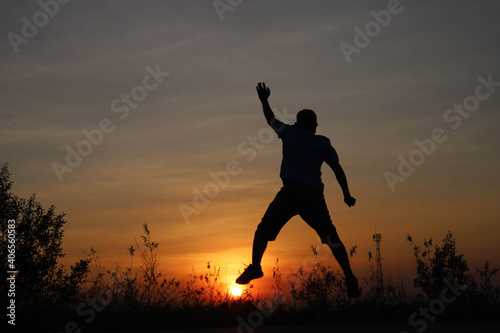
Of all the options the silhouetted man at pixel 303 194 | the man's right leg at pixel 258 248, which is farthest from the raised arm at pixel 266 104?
the man's right leg at pixel 258 248

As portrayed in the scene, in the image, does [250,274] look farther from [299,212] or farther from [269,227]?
[299,212]

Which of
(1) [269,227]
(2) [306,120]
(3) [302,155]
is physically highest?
(2) [306,120]

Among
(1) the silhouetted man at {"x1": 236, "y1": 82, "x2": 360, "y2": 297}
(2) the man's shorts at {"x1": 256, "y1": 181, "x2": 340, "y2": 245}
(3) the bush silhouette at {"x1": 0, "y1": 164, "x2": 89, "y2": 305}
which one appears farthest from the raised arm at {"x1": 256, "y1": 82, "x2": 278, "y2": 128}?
(3) the bush silhouette at {"x1": 0, "y1": 164, "x2": 89, "y2": 305}

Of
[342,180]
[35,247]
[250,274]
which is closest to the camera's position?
[250,274]

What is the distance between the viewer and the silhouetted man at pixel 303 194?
686 cm

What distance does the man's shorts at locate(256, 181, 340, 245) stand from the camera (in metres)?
6.84

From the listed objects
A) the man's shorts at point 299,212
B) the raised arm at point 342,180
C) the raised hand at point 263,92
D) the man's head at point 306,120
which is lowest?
the man's shorts at point 299,212

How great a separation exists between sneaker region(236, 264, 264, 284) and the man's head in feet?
5.94

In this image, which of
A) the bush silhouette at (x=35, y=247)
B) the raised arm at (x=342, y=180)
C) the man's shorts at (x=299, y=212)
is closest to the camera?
the man's shorts at (x=299, y=212)

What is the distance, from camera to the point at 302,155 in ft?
22.6

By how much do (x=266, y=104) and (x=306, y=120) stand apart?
0.54m

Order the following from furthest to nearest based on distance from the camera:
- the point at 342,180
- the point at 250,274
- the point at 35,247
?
the point at 35,247
the point at 342,180
the point at 250,274

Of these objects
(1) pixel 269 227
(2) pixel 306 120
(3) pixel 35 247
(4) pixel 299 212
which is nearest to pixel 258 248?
(1) pixel 269 227

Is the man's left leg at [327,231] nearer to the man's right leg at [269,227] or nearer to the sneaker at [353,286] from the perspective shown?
the sneaker at [353,286]
